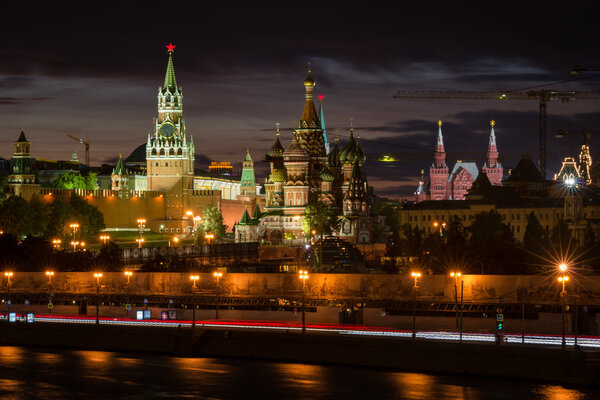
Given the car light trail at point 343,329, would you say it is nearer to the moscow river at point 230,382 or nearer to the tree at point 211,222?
the moscow river at point 230,382

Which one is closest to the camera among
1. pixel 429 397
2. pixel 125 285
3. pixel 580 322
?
pixel 429 397

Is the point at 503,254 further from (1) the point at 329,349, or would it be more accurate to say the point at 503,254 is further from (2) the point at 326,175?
(2) the point at 326,175

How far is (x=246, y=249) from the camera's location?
155 meters

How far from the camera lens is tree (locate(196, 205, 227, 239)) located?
185750 millimetres

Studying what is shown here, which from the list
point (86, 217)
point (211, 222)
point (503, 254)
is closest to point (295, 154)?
point (211, 222)

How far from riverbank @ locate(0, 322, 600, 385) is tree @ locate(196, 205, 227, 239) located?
351 feet

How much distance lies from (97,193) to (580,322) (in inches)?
5164

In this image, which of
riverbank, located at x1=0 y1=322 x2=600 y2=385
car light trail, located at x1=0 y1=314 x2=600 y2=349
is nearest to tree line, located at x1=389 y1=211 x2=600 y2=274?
car light trail, located at x1=0 y1=314 x2=600 y2=349

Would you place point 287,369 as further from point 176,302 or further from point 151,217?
point 151,217

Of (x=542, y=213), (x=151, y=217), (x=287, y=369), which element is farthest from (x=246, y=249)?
(x=287, y=369)

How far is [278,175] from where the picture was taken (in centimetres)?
18925

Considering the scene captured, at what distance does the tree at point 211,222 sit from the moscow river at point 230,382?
114662 millimetres

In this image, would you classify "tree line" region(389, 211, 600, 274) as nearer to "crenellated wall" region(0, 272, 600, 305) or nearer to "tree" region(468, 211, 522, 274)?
"tree" region(468, 211, 522, 274)

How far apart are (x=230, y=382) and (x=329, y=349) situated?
691 cm
